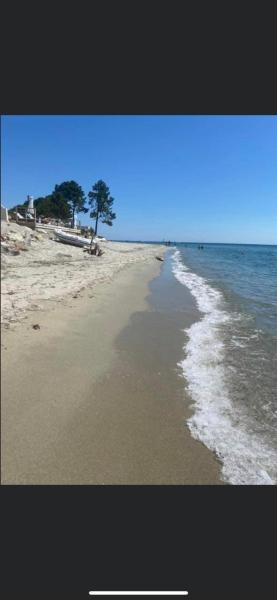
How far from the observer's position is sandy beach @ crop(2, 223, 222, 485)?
2.59 m

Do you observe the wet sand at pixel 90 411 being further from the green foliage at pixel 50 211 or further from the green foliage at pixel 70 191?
the green foliage at pixel 50 211

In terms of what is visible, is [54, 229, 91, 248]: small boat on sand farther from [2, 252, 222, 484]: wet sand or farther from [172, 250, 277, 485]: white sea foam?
[172, 250, 277, 485]: white sea foam

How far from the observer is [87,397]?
A: 393 cm

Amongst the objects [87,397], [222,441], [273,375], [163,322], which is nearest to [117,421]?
[87,397]

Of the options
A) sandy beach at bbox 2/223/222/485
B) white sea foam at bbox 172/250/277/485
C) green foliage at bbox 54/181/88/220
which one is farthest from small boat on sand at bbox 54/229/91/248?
white sea foam at bbox 172/250/277/485

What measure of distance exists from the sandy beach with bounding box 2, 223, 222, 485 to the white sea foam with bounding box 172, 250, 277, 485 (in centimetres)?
20

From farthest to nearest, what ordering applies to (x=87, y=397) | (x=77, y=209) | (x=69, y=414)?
A: (x=77, y=209) → (x=87, y=397) → (x=69, y=414)

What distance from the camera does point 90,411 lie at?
380 centimetres

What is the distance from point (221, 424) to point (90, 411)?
2.10 meters

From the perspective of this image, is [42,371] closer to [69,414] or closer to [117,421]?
[69,414]

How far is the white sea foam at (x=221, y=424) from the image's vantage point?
4016 mm

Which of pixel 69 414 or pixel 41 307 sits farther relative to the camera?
pixel 41 307
